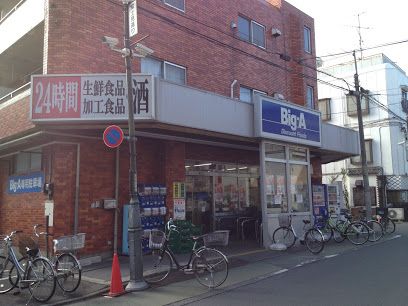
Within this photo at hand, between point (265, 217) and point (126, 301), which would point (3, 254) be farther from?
point (265, 217)

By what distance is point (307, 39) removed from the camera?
2150 centimetres

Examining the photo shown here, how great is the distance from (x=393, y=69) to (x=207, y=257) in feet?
92.4

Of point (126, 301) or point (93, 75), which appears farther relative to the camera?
point (93, 75)

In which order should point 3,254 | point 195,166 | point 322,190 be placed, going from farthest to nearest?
point 322,190
point 195,166
point 3,254

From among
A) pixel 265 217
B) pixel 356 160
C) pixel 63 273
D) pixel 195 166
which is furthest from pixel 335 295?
pixel 356 160

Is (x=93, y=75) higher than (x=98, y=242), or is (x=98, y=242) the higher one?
(x=93, y=75)

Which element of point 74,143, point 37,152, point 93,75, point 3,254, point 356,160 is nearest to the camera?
point 3,254

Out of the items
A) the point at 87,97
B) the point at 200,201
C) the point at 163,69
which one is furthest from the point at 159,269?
the point at 163,69

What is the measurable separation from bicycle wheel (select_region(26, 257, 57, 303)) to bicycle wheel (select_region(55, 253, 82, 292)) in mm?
413

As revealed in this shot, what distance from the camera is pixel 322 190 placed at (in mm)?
18609

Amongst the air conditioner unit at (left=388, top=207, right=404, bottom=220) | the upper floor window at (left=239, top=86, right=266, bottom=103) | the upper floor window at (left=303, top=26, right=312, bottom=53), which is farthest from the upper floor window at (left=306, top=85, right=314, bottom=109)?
the air conditioner unit at (left=388, top=207, right=404, bottom=220)

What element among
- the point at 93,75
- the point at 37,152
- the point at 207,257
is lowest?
the point at 207,257

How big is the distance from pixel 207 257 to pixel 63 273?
9.36ft

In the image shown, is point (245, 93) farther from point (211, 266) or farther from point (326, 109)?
point (326, 109)
